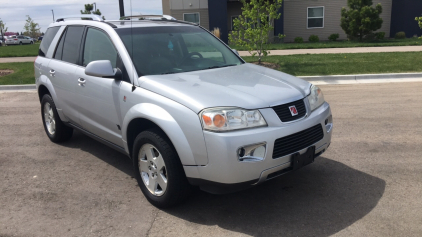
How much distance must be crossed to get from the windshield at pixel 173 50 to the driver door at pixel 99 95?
10.4 inches

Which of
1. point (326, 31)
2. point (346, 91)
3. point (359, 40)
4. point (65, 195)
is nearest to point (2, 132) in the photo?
point (65, 195)

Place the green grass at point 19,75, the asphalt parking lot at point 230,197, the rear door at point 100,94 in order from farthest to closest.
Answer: the green grass at point 19,75 → the rear door at point 100,94 → the asphalt parking lot at point 230,197

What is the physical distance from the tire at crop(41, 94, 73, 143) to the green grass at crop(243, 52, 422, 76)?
25.6 ft

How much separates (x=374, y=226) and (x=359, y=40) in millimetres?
23009

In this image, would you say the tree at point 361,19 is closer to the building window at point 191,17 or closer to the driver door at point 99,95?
the building window at point 191,17

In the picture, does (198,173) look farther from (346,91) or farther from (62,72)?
(346,91)

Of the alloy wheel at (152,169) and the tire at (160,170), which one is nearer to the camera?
the tire at (160,170)

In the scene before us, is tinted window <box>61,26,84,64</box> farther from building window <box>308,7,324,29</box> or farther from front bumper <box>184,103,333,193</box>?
building window <box>308,7,324,29</box>

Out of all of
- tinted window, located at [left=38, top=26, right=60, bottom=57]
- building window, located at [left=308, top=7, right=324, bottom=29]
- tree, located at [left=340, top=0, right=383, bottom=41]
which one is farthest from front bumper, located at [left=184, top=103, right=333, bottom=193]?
building window, located at [left=308, top=7, right=324, bottom=29]

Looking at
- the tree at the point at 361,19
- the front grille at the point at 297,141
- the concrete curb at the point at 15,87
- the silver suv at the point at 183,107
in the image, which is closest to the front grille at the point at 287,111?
the silver suv at the point at 183,107

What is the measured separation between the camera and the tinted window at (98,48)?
15.2 feet

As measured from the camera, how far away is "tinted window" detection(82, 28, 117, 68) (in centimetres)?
463

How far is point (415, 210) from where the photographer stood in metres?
3.80

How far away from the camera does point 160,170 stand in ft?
12.7
